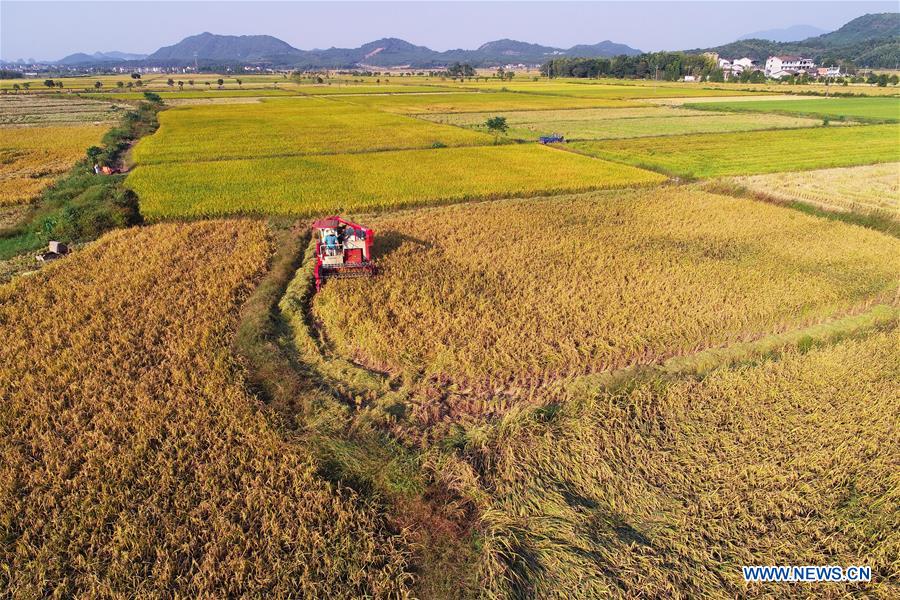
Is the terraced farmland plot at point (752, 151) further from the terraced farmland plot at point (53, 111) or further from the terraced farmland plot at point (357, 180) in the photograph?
the terraced farmland plot at point (53, 111)

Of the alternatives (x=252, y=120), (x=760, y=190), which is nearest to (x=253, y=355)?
(x=760, y=190)

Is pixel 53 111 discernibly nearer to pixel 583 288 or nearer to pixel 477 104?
pixel 477 104

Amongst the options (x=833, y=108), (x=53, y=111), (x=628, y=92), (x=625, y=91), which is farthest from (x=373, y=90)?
(x=833, y=108)

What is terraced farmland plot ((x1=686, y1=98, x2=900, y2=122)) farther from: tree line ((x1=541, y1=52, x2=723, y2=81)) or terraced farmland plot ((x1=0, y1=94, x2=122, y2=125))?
terraced farmland plot ((x1=0, y1=94, x2=122, y2=125))

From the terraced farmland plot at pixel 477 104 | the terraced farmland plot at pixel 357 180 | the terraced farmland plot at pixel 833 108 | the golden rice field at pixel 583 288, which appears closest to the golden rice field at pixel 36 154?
the terraced farmland plot at pixel 357 180

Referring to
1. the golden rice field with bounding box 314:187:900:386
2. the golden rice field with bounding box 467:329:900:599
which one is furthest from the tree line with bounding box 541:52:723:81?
the golden rice field with bounding box 467:329:900:599

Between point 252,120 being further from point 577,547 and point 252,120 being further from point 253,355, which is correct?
point 577,547

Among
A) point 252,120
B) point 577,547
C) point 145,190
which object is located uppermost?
point 252,120
